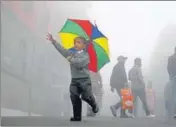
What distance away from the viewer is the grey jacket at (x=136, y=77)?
408 inches

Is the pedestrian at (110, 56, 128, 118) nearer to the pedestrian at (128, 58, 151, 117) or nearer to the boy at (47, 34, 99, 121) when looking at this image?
the pedestrian at (128, 58, 151, 117)

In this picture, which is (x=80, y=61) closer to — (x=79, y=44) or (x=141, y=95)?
(x=79, y=44)

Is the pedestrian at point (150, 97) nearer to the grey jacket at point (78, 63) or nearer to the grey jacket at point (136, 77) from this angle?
the grey jacket at point (136, 77)

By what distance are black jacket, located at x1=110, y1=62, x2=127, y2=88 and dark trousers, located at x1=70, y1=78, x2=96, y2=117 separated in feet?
10.9

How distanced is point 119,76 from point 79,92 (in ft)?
11.1

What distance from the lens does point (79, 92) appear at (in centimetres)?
709

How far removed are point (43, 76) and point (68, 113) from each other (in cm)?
532

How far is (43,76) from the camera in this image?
1812 cm

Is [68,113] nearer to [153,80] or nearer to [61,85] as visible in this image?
[153,80]

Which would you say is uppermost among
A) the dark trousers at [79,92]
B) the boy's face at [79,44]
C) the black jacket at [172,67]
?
the boy's face at [79,44]

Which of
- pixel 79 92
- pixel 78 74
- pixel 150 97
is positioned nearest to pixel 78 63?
pixel 78 74

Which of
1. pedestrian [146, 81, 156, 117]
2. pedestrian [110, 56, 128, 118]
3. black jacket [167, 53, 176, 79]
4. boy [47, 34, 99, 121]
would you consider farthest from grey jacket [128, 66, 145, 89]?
boy [47, 34, 99, 121]

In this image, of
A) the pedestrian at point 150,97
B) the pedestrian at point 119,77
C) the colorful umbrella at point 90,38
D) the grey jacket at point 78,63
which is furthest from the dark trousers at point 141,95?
the grey jacket at point 78,63

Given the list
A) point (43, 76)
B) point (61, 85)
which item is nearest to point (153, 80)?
point (61, 85)
